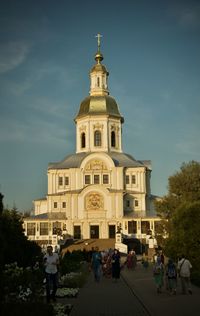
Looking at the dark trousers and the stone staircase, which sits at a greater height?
the stone staircase

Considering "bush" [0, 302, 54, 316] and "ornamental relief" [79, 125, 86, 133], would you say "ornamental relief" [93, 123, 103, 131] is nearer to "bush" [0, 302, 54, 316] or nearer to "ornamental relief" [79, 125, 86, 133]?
"ornamental relief" [79, 125, 86, 133]

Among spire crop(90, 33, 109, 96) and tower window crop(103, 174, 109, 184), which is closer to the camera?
tower window crop(103, 174, 109, 184)

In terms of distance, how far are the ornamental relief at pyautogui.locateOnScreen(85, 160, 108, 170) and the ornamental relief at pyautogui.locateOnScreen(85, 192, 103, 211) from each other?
4.18 metres

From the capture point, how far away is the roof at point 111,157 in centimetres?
7462

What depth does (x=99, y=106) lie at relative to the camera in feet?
261

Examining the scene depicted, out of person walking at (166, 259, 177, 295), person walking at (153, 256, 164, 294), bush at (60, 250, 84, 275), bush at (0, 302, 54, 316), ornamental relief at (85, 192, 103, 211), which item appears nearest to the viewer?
bush at (0, 302, 54, 316)

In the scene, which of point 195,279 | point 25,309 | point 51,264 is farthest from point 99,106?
point 25,309

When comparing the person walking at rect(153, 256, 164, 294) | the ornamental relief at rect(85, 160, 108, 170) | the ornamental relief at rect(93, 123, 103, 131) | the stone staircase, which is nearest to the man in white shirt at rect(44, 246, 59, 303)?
the person walking at rect(153, 256, 164, 294)

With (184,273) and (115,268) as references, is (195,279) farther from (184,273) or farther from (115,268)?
(115,268)

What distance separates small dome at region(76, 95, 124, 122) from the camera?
78.9m

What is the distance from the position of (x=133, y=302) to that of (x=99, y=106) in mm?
63874

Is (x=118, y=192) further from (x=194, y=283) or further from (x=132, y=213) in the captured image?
(x=194, y=283)

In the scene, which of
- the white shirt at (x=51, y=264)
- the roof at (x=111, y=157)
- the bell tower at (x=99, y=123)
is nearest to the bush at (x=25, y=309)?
the white shirt at (x=51, y=264)

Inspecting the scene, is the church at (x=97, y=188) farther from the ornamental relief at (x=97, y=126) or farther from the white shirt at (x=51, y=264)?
the white shirt at (x=51, y=264)
